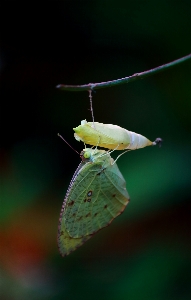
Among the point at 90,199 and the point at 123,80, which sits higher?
the point at 123,80

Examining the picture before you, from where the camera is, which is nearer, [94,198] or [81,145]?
[94,198]

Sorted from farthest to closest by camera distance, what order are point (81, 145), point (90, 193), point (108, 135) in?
1. point (81, 145)
2. point (90, 193)
3. point (108, 135)

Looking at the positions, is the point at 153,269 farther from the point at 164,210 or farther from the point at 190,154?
the point at 190,154

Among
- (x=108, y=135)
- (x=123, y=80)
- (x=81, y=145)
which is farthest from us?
(x=81, y=145)

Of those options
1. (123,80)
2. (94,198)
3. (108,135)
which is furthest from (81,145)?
(123,80)

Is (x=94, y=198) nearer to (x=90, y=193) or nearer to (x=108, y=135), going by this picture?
(x=90, y=193)

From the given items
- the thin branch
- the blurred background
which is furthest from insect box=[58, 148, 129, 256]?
the blurred background

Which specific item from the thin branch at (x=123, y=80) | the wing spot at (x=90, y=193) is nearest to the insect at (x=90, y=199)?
the wing spot at (x=90, y=193)
